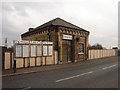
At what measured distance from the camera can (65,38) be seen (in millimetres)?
19453

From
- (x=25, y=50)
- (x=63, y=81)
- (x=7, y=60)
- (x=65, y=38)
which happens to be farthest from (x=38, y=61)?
(x=63, y=81)

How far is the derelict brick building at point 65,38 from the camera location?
18.4 m

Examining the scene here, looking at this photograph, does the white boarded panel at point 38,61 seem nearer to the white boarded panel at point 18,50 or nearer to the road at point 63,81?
the white boarded panel at point 18,50

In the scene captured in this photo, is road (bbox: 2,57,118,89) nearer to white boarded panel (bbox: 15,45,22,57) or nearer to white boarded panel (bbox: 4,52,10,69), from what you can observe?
white boarded panel (bbox: 4,52,10,69)

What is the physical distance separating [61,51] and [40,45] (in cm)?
379

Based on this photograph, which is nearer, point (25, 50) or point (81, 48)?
point (25, 50)

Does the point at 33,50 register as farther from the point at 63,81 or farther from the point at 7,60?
the point at 63,81

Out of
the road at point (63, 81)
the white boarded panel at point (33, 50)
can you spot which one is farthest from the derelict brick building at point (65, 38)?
the road at point (63, 81)

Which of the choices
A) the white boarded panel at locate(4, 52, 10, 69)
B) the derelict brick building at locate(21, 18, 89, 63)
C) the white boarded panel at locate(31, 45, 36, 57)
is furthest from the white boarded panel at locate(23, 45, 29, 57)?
the derelict brick building at locate(21, 18, 89, 63)

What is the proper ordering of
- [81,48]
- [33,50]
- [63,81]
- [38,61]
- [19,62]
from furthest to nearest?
[81,48] < [38,61] < [33,50] < [19,62] < [63,81]

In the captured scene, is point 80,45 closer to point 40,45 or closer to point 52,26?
point 52,26

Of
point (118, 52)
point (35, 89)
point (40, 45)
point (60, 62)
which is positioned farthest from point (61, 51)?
point (118, 52)

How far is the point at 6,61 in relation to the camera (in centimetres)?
1312

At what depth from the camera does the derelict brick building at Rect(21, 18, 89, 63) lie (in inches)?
725
